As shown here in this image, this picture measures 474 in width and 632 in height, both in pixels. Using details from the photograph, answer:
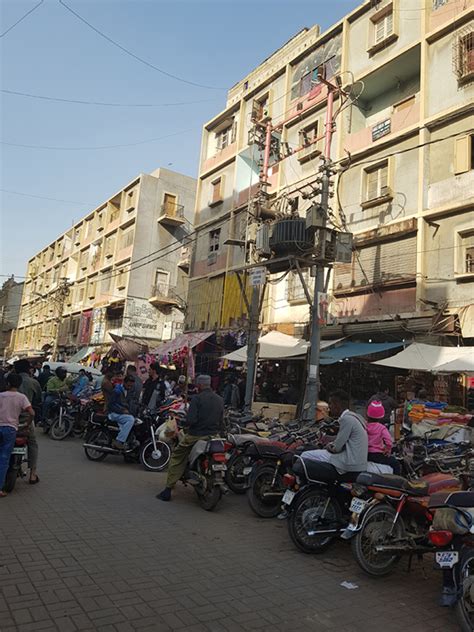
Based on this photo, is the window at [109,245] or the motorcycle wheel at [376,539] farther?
the window at [109,245]

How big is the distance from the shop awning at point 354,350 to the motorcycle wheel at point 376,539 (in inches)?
345

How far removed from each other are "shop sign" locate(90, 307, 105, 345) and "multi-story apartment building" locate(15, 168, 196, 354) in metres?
0.08

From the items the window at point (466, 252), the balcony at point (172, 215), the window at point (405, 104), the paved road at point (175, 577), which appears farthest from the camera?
the balcony at point (172, 215)

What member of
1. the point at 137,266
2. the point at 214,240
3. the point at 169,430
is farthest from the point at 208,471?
the point at 137,266

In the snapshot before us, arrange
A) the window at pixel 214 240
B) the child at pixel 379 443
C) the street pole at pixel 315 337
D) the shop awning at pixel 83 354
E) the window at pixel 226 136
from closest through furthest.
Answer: the child at pixel 379 443
the street pole at pixel 315 337
the window at pixel 214 240
the window at pixel 226 136
the shop awning at pixel 83 354

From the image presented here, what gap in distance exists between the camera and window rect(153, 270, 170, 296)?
34938 mm

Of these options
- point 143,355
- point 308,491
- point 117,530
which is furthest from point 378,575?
point 143,355

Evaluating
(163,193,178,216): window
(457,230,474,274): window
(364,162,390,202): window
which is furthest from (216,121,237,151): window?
(457,230,474,274): window

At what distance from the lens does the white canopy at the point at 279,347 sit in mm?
15172

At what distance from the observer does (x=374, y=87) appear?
56.7 ft

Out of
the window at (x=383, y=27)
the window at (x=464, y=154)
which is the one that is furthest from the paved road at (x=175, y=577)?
the window at (x=383, y=27)

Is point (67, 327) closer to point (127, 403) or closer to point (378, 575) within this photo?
point (127, 403)

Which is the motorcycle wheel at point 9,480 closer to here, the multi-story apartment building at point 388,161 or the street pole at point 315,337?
the street pole at point 315,337

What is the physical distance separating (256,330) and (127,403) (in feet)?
17.1
